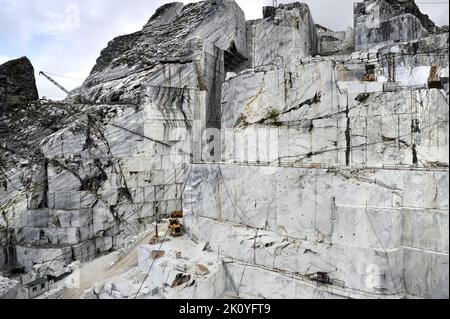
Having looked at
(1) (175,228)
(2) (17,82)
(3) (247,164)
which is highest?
(2) (17,82)

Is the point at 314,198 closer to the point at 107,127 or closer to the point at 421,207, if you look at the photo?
the point at 421,207

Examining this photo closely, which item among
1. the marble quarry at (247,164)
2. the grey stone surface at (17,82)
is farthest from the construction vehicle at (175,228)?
the grey stone surface at (17,82)

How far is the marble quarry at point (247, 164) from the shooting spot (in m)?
11.6

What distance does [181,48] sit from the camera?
23.3 m

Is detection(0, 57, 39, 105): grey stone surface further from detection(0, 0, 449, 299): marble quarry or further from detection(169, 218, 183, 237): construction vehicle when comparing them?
detection(169, 218, 183, 237): construction vehicle

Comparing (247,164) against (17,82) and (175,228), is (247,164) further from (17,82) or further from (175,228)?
(17,82)

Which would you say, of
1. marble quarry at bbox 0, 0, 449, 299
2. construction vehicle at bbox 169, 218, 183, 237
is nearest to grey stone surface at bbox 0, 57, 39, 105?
marble quarry at bbox 0, 0, 449, 299

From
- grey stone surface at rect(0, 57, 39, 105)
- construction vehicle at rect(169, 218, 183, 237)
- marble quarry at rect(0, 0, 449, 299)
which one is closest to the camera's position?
marble quarry at rect(0, 0, 449, 299)

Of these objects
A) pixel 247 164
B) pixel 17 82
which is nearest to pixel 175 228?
pixel 247 164

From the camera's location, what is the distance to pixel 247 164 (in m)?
15.2

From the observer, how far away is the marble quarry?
11.6m
